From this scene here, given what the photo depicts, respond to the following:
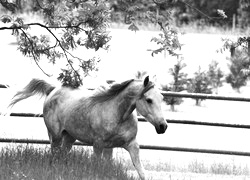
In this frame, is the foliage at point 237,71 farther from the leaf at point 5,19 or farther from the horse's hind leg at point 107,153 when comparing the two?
the horse's hind leg at point 107,153

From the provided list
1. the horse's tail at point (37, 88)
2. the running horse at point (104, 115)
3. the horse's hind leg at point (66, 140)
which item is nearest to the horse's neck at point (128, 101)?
the running horse at point (104, 115)

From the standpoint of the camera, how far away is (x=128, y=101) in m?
8.95

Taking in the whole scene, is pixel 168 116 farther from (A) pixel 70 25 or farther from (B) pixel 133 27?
(B) pixel 133 27

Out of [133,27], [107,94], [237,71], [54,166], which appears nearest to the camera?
[54,166]

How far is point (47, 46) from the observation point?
10.4m

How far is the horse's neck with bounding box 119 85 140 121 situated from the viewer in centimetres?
887

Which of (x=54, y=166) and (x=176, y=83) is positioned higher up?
(x=54, y=166)

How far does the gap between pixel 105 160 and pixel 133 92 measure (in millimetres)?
863

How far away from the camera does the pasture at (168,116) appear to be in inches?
446

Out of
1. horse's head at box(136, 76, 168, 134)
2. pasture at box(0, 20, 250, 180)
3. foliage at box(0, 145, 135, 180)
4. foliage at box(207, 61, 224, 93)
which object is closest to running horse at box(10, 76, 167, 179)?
horse's head at box(136, 76, 168, 134)

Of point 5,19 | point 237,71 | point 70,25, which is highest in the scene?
point 5,19

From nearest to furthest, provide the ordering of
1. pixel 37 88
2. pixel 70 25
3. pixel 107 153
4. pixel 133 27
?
pixel 133 27 < pixel 107 153 < pixel 70 25 < pixel 37 88

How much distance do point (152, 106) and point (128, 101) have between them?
1.36 feet

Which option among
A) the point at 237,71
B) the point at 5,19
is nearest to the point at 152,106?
the point at 5,19
